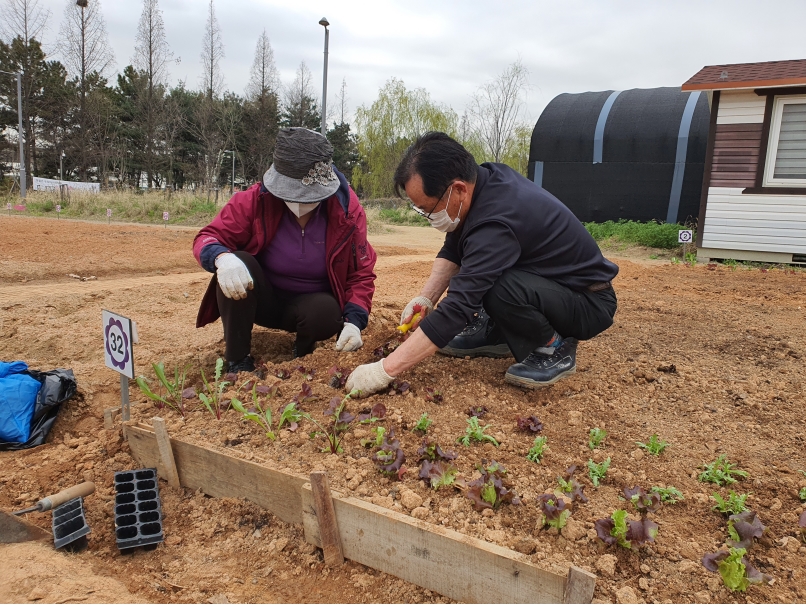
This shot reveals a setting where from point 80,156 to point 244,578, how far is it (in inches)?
1263

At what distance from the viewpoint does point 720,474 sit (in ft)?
7.14

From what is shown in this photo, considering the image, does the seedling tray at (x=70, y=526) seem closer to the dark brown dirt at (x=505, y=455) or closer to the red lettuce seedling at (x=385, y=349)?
the dark brown dirt at (x=505, y=455)

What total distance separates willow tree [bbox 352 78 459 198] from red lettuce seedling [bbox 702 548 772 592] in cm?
2877

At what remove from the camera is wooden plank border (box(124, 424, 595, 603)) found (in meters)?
1.67

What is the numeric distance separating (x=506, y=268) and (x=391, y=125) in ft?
95.0

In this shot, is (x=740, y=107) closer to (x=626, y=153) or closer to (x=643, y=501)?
(x=626, y=153)

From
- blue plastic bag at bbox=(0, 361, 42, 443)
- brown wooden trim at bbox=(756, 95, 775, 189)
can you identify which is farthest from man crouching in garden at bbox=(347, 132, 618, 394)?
brown wooden trim at bbox=(756, 95, 775, 189)

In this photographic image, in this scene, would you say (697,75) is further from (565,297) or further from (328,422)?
(328,422)

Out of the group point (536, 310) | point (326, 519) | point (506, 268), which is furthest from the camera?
point (536, 310)

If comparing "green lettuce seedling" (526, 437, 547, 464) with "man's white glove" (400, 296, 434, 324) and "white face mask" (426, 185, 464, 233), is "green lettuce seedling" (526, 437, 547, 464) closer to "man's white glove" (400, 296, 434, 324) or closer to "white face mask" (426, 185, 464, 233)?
"white face mask" (426, 185, 464, 233)

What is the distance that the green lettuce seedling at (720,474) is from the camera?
2170 mm

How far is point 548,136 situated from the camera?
14797mm

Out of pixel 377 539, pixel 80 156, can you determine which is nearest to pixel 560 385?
pixel 377 539

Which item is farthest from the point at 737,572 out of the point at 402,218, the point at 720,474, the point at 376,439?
the point at 402,218
